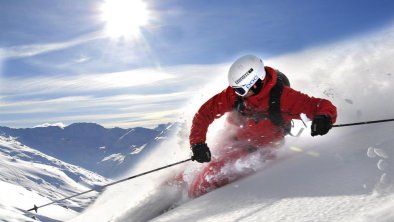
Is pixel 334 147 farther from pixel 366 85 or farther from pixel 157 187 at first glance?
pixel 366 85

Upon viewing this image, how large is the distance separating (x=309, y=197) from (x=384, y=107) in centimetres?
648

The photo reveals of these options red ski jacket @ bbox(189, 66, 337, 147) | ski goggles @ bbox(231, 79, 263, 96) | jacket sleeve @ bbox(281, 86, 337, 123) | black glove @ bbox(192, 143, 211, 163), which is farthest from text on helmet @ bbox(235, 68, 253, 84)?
black glove @ bbox(192, 143, 211, 163)

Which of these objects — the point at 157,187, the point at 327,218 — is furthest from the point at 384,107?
the point at 327,218

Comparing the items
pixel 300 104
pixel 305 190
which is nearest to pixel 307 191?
pixel 305 190

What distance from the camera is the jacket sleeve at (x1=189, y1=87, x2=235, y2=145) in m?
7.48

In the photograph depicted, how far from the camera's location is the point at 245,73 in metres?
6.50

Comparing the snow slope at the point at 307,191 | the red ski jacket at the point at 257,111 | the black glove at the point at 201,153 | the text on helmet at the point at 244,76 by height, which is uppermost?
the text on helmet at the point at 244,76

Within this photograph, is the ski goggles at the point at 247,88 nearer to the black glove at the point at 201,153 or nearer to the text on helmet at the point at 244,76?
the text on helmet at the point at 244,76

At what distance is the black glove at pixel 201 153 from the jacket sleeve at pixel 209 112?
0.26 metres

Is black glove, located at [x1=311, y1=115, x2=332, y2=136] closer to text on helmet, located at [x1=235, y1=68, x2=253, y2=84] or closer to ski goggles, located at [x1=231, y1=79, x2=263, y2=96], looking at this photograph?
ski goggles, located at [x1=231, y1=79, x2=263, y2=96]

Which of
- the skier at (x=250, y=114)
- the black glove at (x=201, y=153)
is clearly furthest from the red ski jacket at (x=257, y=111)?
the black glove at (x=201, y=153)

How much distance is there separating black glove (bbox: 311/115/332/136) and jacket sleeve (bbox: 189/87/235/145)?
187cm

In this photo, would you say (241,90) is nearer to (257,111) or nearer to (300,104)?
(257,111)

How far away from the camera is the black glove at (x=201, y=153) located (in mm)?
7059
